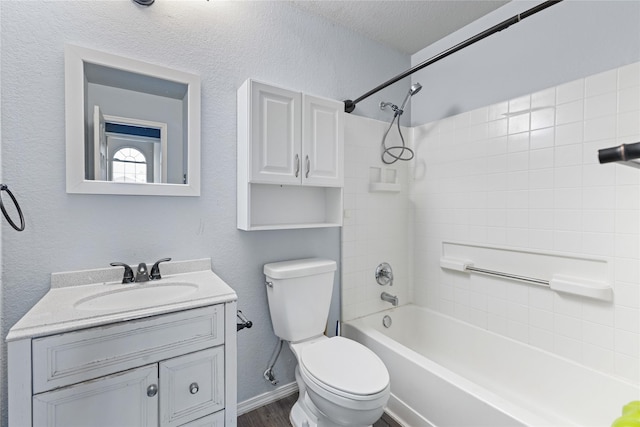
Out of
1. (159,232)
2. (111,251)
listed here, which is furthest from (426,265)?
(111,251)

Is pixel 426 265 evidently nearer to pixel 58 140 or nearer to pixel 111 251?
pixel 111 251

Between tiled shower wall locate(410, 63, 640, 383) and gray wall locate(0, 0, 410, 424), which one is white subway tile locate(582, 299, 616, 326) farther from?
gray wall locate(0, 0, 410, 424)

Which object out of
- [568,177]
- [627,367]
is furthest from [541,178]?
[627,367]

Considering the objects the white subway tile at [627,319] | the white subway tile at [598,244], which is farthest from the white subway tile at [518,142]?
the white subway tile at [627,319]

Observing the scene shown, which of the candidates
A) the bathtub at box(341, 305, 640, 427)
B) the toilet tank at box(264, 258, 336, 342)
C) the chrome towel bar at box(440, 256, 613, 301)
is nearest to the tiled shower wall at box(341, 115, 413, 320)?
the bathtub at box(341, 305, 640, 427)

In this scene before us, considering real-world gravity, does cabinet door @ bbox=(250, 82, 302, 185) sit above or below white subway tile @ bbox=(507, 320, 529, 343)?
above

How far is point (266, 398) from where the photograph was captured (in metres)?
1.74

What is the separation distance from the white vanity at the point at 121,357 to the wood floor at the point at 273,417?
0.52 m

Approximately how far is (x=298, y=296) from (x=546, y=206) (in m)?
1.53

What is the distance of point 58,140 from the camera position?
121 cm

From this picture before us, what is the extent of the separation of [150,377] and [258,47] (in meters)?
1.74

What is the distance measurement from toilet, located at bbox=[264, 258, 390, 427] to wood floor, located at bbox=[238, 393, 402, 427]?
81 millimetres

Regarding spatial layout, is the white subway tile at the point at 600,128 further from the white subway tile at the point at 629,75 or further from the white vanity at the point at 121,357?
the white vanity at the point at 121,357

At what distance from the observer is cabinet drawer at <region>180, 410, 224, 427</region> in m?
1.09
